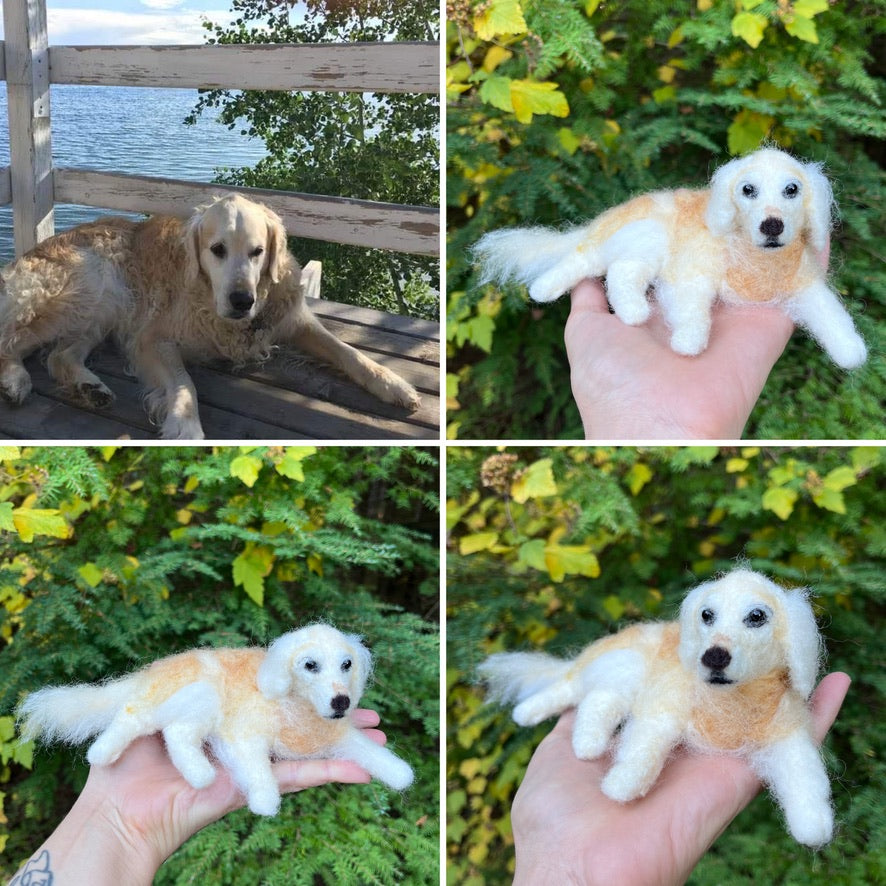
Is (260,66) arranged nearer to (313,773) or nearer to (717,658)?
(313,773)

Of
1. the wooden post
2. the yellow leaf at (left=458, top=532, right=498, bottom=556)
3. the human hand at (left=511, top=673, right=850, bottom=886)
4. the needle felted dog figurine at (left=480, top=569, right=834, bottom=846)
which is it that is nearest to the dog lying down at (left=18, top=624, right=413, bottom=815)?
the human hand at (left=511, top=673, right=850, bottom=886)

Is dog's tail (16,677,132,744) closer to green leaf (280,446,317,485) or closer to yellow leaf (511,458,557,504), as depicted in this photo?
green leaf (280,446,317,485)

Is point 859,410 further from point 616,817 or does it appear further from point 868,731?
point 616,817

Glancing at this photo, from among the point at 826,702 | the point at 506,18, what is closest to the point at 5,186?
the point at 506,18

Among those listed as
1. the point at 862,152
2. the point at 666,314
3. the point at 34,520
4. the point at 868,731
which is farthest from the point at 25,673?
the point at 862,152

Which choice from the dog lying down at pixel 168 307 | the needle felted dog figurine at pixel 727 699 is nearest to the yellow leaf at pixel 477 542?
the dog lying down at pixel 168 307
